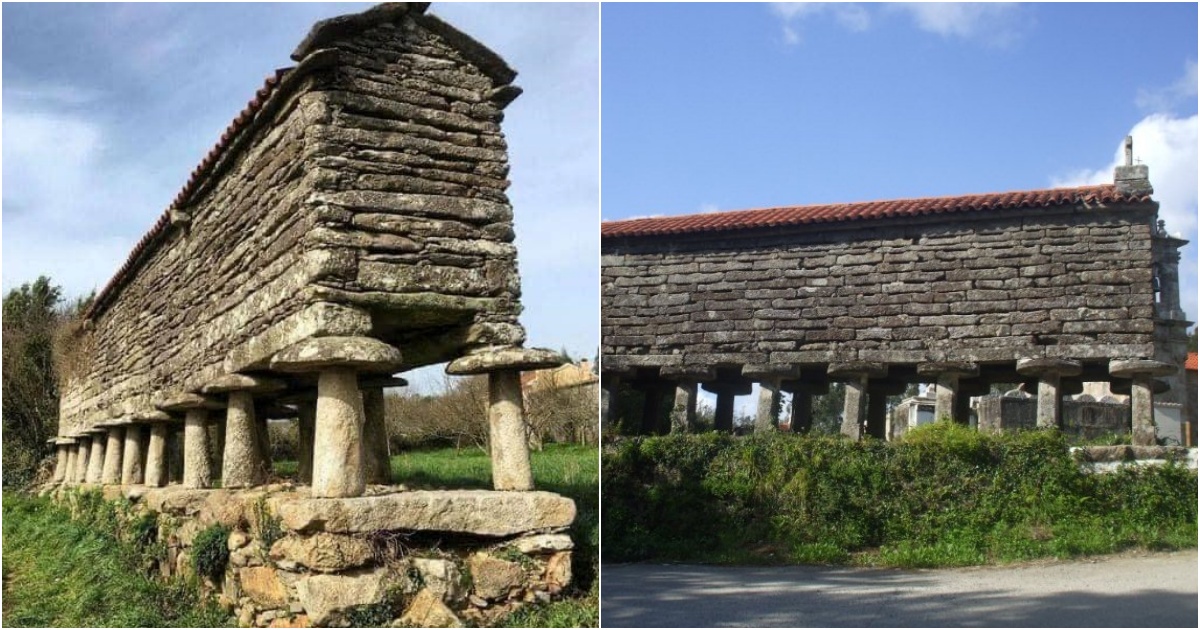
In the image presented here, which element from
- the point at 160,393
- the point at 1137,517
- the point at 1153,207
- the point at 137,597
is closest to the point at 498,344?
the point at 137,597

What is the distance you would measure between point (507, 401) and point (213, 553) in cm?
244

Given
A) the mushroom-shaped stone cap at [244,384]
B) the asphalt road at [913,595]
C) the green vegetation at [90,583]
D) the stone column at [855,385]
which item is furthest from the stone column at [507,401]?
the stone column at [855,385]

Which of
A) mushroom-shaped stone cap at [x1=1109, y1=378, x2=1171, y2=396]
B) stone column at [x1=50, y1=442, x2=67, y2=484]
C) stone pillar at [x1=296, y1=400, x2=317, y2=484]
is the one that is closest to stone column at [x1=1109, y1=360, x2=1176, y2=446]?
mushroom-shaped stone cap at [x1=1109, y1=378, x2=1171, y2=396]

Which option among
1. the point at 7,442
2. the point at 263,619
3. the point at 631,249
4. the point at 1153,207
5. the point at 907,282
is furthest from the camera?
the point at 7,442

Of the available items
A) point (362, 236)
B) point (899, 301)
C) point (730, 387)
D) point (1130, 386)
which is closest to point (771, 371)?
point (730, 387)

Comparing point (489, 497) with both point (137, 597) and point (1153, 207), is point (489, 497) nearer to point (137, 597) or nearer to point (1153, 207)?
point (137, 597)

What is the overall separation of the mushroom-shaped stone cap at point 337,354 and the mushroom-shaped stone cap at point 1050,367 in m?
8.40

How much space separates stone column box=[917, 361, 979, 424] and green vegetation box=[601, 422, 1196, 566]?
5.25 ft

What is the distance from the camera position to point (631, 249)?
14.6 meters

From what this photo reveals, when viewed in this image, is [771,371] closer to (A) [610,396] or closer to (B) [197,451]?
(A) [610,396]

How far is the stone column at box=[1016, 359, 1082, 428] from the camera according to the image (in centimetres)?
1234

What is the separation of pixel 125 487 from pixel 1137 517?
445 inches

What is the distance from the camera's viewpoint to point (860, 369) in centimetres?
1331

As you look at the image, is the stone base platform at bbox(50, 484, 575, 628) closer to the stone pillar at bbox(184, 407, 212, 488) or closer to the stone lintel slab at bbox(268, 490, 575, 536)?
the stone lintel slab at bbox(268, 490, 575, 536)
